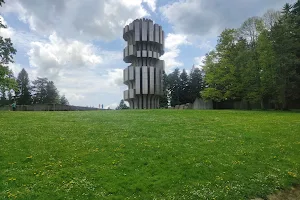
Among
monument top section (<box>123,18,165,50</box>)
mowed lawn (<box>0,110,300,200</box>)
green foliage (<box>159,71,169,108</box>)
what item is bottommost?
mowed lawn (<box>0,110,300,200</box>)

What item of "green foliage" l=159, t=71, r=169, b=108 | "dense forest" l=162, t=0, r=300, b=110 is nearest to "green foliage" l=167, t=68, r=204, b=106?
"green foliage" l=159, t=71, r=169, b=108

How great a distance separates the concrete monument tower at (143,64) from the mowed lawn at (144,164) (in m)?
53.8

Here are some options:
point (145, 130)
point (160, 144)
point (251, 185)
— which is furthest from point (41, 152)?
point (251, 185)

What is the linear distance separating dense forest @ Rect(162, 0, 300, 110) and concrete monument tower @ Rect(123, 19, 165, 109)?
66.5 ft

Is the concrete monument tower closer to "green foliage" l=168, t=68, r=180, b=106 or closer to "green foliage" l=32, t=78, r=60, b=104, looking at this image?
"green foliage" l=168, t=68, r=180, b=106

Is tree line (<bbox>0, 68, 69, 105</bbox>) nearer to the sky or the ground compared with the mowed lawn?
nearer to the sky

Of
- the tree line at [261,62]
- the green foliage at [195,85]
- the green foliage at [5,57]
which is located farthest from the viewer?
the green foliage at [195,85]

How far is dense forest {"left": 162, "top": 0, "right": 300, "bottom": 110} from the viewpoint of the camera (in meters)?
39.1

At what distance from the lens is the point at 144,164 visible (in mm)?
12109

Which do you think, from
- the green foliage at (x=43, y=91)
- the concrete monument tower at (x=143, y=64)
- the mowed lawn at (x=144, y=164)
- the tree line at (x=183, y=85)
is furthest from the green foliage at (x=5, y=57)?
the green foliage at (x=43, y=91)

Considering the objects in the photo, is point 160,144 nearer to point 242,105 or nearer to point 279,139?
point 279,139

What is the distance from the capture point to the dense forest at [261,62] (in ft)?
128

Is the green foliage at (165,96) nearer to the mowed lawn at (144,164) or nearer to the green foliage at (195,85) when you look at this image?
the green foliage at (195,85)

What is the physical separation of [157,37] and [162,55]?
9.70 meters
